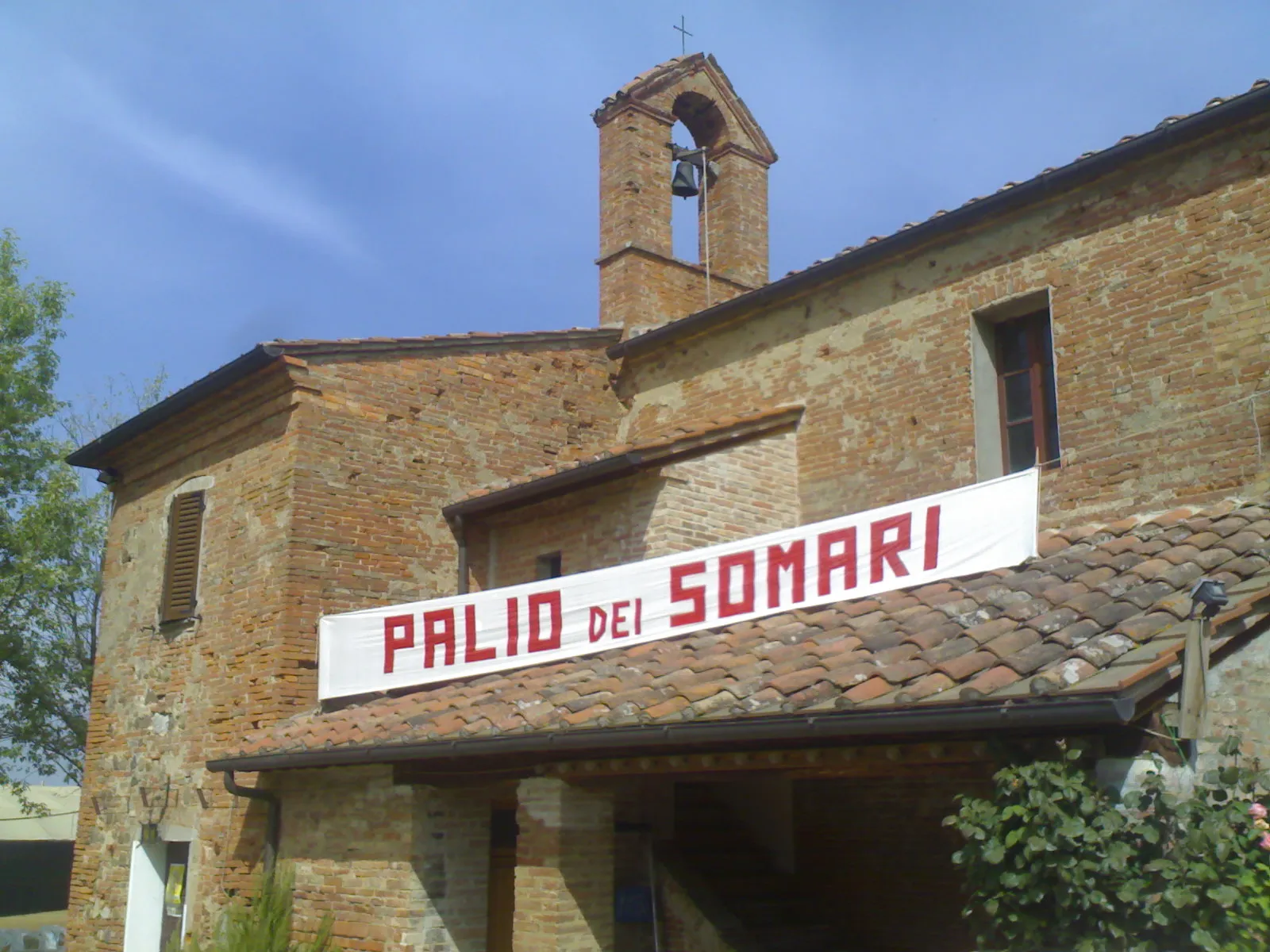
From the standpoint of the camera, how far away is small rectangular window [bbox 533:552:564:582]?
11.6m

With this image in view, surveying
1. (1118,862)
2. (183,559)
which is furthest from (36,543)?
(1118,862)

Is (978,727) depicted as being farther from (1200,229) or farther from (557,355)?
(557,355)

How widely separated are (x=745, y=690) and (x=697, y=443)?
382 centimetres

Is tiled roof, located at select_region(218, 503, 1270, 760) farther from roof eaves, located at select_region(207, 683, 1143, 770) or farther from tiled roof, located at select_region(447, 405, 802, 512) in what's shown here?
tiled roof, located at select_region(447, 405, 802, 512)

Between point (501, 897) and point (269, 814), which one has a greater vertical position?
point (269, 814)

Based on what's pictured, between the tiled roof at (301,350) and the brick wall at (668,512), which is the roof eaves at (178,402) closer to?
the tiled roof at (301,350)

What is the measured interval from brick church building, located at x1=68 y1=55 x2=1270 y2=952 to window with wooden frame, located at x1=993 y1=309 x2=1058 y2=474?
1.3 inches

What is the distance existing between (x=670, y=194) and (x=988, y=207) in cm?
554

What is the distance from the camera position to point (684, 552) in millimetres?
9070

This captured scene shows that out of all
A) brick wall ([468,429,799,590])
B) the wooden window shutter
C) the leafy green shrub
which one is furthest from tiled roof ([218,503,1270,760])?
the wooden window shutter

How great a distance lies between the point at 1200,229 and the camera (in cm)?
862

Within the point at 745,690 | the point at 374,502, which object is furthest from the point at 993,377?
the point at 374,502

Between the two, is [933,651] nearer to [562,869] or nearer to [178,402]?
[562,869]

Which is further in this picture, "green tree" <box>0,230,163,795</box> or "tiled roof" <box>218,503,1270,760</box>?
"green tree" <box>0,230,163,795</box>
